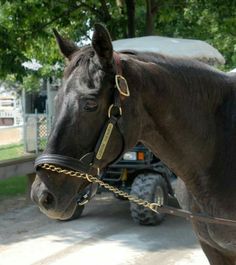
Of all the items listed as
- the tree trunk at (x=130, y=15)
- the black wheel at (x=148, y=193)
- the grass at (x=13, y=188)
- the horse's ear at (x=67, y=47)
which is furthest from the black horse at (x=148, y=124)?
the tree trunk at (x=130, y=15)

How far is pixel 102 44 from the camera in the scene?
97.9 inches

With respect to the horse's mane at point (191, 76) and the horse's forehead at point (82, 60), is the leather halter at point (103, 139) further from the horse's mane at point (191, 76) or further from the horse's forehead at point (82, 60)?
the horse's mane at point (191, 76)

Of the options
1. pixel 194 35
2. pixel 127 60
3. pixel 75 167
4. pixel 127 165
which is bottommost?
pixel 127 165

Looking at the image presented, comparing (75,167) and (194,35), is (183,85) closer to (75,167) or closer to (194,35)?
(75,167)

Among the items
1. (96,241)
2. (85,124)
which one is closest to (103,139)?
(85,124)

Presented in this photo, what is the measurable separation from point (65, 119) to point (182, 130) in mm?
778

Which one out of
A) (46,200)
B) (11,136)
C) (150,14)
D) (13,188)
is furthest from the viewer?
(11,136)

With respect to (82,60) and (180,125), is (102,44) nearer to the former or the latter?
(82,60)

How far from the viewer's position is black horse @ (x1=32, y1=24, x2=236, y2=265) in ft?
8.12

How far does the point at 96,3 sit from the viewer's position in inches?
505

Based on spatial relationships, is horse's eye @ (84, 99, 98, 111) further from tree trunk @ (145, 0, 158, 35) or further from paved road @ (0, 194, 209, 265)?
tree trunk @ (145, 0, 158, 35)

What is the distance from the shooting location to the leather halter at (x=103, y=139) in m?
2.45

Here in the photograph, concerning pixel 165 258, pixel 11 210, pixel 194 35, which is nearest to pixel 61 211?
pixel 165 258

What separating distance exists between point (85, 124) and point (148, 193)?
17.9ft
